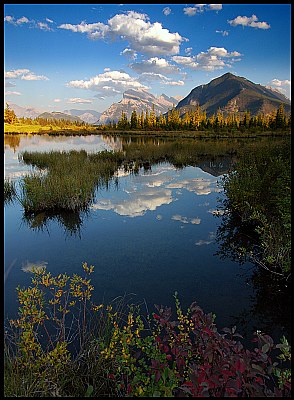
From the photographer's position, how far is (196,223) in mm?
12180

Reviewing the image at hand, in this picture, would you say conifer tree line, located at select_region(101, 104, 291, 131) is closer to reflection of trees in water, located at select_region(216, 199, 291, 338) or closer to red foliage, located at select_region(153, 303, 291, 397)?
reflection of trees in water, located at select_region(216, 199, 291, 338)

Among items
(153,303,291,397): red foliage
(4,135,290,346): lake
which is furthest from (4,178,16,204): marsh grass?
(153,303,291,397): red foliage

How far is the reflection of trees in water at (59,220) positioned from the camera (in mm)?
11423

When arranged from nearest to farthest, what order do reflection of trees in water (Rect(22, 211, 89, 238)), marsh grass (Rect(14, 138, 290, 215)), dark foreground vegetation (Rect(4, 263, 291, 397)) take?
dark foreground vegetation (Rect(4, 263, 291, 397)), reflection of trees in water (Rect(22, 211, 89, 238)), marsh grass (Rect(14, 138, 290, 215))

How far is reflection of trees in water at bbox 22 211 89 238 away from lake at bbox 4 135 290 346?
0.04 metres

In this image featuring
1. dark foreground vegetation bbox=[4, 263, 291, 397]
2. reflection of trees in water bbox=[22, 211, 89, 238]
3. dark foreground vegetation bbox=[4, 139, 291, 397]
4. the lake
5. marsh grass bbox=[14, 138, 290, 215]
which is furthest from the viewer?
marsh grass bbox=[14, 138, 290, 215]

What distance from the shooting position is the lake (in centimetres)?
653

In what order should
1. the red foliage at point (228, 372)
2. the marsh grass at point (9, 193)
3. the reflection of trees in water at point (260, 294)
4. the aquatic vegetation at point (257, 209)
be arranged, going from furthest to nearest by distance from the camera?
the marsh grass at point (9, 193) → the aquatic vegetation at point (257, 209) → the reflection of trees in water at point (260, 294) → the red foliage at point (228, 372)

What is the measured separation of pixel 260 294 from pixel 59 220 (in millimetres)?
8261

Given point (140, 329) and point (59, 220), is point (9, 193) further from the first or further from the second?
point (140, 329)

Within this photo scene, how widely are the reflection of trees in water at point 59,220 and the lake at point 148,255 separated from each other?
40 millimetres

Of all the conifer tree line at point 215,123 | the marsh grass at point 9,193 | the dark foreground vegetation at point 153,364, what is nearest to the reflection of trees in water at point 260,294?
the dark foreground vegetation at point 153,364

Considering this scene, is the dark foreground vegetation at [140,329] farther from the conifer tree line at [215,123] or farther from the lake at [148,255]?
the conifer tree line at [215,123]

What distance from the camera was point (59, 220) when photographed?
12273 mm
